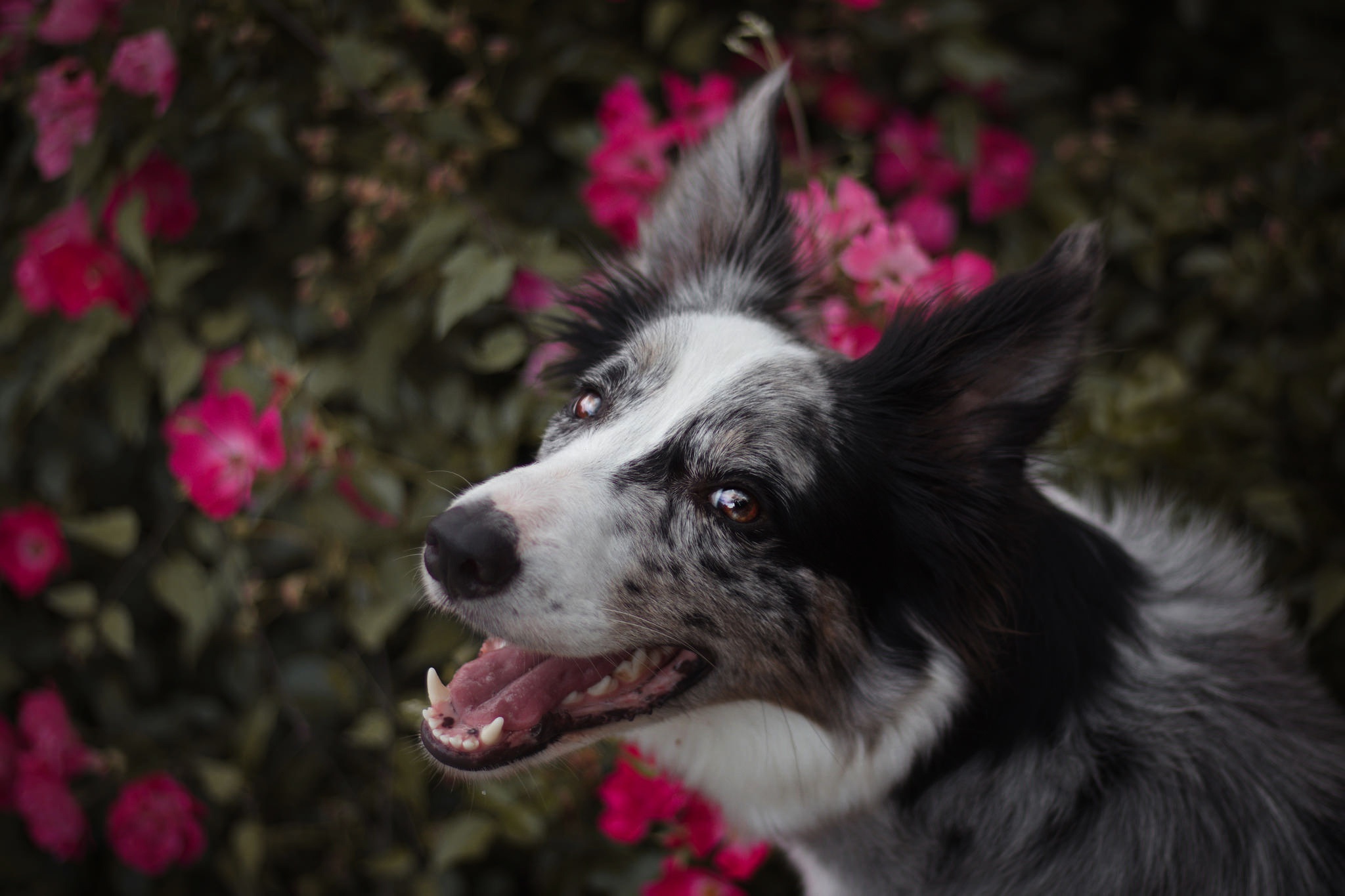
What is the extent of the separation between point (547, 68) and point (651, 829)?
2.09 m

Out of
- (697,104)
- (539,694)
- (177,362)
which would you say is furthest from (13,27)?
(539,694)

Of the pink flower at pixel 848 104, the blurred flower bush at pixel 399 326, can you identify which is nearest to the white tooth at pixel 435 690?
the blurred flower bush at pixel 399 326

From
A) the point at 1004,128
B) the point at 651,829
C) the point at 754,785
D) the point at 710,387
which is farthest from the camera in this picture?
the point at 1004,128

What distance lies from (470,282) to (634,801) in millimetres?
1181

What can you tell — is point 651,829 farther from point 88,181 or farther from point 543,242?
point 88,181

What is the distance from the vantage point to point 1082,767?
175cm

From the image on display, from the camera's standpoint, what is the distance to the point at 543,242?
7.84 ft

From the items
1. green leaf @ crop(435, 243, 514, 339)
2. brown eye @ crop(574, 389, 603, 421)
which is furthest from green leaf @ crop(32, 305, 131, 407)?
brown eye @ crop(574, 389, 603, 421)

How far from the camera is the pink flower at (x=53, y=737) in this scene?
2713 millimetres

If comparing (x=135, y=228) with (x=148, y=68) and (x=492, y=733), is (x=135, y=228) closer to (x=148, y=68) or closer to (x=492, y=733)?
(x=148, y=68)

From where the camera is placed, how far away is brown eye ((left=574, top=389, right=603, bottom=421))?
6.41 feet

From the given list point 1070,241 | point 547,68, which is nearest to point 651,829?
point 1070,241

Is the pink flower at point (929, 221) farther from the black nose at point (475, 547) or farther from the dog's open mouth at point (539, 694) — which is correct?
the black nose at point (475, 547)

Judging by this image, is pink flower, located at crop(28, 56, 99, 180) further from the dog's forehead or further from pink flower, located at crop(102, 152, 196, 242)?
the dog's forehead
